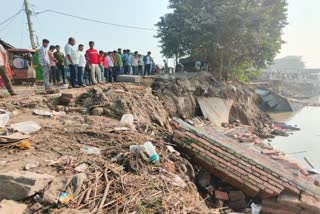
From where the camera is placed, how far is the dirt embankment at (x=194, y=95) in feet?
33.0

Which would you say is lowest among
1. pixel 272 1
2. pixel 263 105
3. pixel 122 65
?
pixel 263 105

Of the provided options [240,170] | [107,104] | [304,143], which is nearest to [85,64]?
[107,104]

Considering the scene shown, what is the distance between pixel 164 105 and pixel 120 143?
5.49 metres

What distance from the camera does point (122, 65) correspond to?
1109 centimetres

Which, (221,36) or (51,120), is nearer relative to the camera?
(51,120)

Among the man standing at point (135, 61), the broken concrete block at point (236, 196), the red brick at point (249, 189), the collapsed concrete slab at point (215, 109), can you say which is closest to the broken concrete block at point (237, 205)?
the broken concrete block at point (236, 196)

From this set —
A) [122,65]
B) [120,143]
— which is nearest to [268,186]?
[120,143]

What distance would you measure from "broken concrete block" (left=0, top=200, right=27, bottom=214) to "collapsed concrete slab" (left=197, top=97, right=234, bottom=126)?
9504mm

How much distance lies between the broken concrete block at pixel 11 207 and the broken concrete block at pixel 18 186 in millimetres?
84

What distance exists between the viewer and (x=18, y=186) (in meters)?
2.34

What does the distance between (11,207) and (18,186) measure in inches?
8.3

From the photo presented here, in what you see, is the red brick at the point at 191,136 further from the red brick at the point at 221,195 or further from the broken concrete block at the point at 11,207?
the broken concrete block at the point at 11,207

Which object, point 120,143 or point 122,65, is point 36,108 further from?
point 122,65

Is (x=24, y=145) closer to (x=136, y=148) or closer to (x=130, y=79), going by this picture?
(x=136, y=148)
